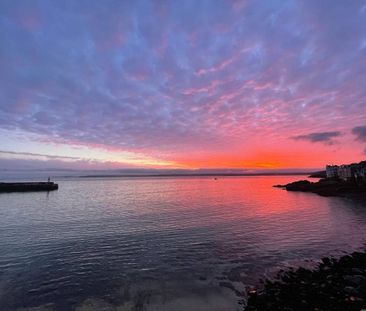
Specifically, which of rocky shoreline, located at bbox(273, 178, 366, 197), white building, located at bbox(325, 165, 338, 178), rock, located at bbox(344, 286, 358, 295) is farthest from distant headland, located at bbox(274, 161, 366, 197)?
rock, located at bbox(344, 286, 358, 295)

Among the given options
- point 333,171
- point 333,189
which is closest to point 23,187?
point 333,189

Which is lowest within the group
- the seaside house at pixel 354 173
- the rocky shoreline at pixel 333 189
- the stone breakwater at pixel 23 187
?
the rocky shoreline at pixel 333 189

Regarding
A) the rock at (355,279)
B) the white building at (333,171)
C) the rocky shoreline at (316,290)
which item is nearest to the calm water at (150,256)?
the rocky shoreline at (316,290)

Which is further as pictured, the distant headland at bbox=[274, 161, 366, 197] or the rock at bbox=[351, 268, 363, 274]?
the distant headland at bbox=[274, 161, 366, 197]

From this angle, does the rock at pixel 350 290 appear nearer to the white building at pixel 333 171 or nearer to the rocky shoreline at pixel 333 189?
the rocky shoreline at pixel 333 189

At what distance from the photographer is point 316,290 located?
14281mm

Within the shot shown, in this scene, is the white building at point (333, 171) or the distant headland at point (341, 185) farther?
the white building at point (333, 171)

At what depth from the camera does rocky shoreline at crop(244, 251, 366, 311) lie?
1272 cm

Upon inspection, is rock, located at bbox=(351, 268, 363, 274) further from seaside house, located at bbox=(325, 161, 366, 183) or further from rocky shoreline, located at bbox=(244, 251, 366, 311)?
seaside house, located at bbox=(325, 161, 366, 183)

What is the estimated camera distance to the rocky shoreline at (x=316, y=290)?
41.7 ft

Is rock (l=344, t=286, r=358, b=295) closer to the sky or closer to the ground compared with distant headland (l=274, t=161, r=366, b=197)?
closer to the ground

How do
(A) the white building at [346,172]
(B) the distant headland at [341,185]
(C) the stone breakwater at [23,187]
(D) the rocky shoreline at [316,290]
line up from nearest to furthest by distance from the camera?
(D) the rocky shoreline at [316,290], (B) the distant headland at [341,185], (C) the stone breakwater at [23,187], (A) the white building at [346,172]

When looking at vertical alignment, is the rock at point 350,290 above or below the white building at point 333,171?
below

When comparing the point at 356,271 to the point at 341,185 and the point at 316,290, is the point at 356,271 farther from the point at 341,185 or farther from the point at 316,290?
the point at 341,185
